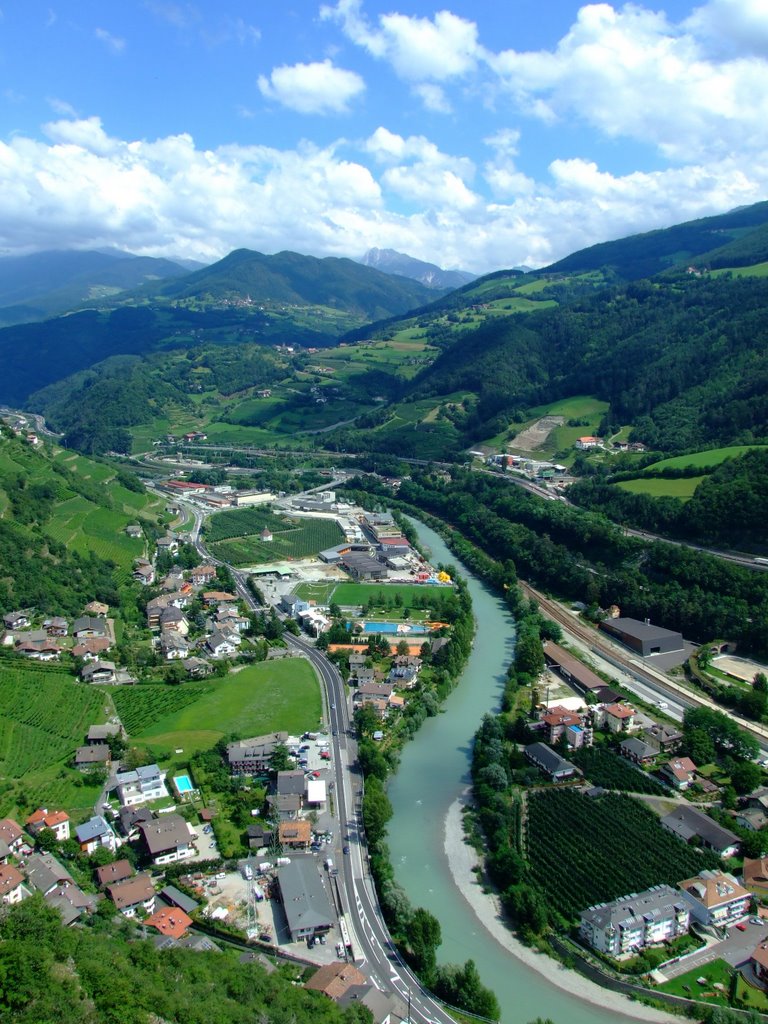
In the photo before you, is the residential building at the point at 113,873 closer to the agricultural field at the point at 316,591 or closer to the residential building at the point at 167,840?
the residential building at the point at 167,840

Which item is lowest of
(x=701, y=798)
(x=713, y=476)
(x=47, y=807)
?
(x=701, y=798)

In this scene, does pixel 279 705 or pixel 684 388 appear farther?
pixel 684 388

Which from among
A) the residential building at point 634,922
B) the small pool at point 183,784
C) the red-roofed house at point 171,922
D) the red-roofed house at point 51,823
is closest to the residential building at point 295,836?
the red-roofed house at point 171,922

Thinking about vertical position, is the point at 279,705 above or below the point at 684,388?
below

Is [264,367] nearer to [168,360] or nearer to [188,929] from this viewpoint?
[168,360]

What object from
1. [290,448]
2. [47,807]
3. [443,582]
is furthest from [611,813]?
[290,448]

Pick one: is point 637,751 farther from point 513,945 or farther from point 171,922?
point 171,922
